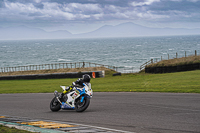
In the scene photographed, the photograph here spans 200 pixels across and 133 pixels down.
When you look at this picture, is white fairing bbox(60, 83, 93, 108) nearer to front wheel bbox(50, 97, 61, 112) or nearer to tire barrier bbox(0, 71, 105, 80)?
front wheel bbox(50, 97, 61, 112)

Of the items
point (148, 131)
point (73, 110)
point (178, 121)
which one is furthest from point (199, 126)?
point (73, 110)

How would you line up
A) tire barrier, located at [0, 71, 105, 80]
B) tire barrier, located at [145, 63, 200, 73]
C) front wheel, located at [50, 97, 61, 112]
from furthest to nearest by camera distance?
tire barrier, located at [0, 71, 105, 80] < tire barrier, located at [145, 63, 200, 73] < front wheel, located at [50, 97, 61, 112]

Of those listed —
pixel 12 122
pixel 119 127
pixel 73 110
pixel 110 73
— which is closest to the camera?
pixel 119 127

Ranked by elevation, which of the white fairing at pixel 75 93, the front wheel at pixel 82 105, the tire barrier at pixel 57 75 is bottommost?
the tire barrier at pixel 57 75

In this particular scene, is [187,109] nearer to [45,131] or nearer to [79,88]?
[79,88]

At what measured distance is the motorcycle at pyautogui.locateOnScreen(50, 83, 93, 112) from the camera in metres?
10.2

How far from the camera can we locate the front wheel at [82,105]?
10.3 meters

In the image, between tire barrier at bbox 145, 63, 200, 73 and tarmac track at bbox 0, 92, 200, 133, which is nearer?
tarmac track at bbox 0, 92, 200, 133

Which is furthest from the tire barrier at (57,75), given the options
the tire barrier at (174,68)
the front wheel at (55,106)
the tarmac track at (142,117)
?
the tarmac track at (142,117)

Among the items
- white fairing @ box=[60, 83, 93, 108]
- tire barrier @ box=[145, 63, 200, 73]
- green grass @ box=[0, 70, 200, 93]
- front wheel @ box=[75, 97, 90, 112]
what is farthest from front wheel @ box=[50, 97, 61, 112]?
tire barrier @ box=[145, 63, 200, 73]

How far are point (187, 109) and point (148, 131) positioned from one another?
3514mm

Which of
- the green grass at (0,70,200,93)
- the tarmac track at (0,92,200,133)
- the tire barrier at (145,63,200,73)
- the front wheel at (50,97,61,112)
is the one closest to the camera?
the tarmac track at (0,92,200,133)

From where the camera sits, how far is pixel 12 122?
9445mm

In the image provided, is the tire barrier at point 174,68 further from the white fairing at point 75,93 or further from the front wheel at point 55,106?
the white fairing at point 75,93
